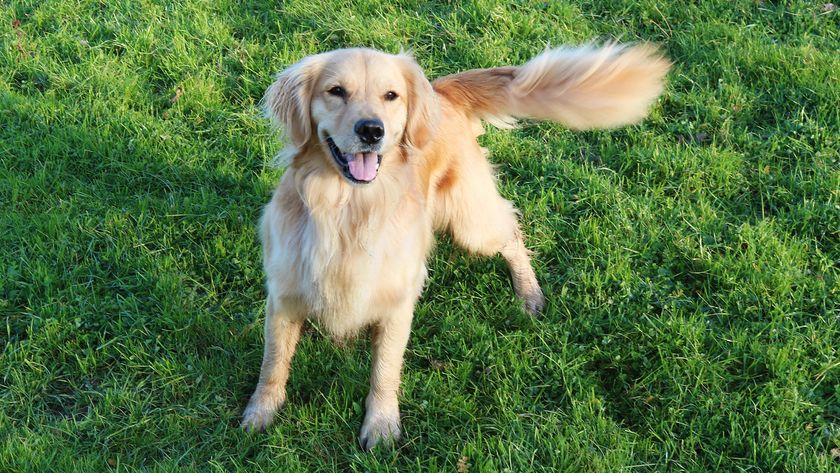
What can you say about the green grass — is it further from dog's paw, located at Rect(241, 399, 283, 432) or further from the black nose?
the black nose

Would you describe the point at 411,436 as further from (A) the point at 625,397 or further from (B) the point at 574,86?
(B) the point at 574,86

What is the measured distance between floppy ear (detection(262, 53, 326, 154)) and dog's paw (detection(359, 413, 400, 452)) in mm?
1159

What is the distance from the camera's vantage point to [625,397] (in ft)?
10.8

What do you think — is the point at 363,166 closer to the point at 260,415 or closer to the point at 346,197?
the point at 346,197

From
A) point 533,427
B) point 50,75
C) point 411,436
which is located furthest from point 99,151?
point 533,427

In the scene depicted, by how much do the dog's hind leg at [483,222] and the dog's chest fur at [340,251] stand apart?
713 mm

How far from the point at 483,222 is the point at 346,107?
127 centimetres

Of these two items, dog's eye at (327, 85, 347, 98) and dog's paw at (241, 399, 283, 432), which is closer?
dog's eye at (327, 85, 347, 98)

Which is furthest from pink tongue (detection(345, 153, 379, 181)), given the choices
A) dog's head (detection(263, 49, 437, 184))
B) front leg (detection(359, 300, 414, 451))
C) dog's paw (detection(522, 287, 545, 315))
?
dog's paw (detection(522, 287, 545, 315))

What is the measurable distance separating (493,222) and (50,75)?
306cm

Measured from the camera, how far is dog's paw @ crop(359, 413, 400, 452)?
3.12 metres

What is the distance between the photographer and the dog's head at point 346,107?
110 inches

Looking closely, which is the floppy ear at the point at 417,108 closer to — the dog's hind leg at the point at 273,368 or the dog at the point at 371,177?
the dog at the point at 371,177

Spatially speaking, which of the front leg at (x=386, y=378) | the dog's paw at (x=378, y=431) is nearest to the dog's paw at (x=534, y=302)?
the front leg at (x=386, y=378)
